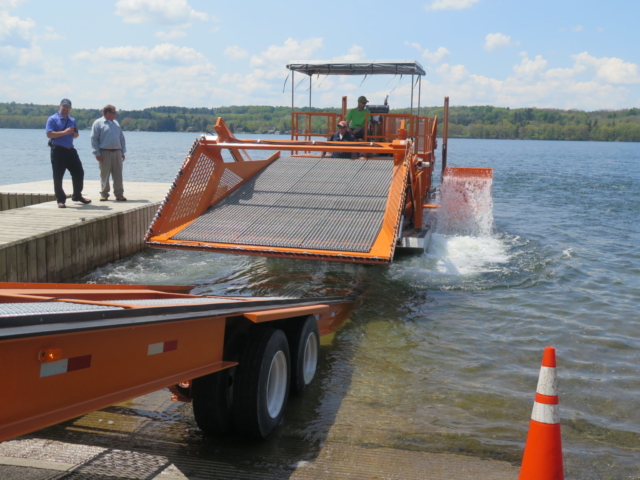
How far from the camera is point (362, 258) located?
22.0 ft

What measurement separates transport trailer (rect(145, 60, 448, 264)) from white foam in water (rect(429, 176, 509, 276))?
1.31 m

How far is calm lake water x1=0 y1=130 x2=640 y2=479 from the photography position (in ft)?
14.4

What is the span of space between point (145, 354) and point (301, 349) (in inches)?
76.3

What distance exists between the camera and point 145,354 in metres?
2.84

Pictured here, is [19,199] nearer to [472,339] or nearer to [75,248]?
[75,248]

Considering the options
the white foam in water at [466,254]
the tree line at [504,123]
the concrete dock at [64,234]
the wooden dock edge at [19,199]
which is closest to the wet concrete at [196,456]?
the concrete dock at [64,234]

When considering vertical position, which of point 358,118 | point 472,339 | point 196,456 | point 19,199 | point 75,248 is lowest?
point 472,339

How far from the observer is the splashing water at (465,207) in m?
13.4

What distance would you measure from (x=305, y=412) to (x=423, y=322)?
3.05 m

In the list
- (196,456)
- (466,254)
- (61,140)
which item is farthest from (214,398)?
(466,254)

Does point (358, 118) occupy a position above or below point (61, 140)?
above

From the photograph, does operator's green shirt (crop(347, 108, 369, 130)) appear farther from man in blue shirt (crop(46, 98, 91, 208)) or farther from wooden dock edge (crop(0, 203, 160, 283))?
man in blue shirt (crop(46, 98, 91, 208))

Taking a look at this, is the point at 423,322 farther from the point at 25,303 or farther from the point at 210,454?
the point at 25,303

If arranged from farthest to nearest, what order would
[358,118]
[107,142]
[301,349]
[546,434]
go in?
[358,118] < [107,142] < [301,349] < [546,434]
